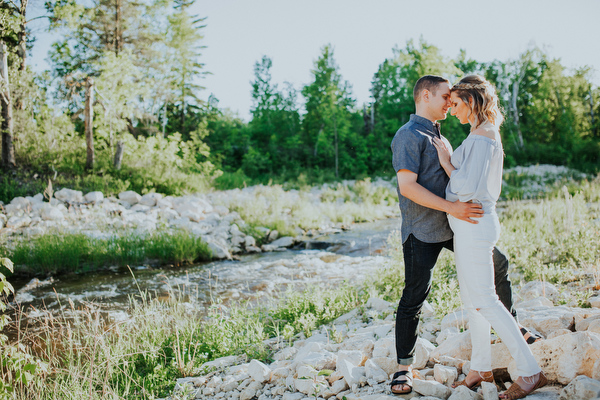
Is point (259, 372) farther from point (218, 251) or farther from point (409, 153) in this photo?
point (218, 251)

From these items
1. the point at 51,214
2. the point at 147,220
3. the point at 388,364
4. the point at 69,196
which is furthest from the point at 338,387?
the point at 69,196

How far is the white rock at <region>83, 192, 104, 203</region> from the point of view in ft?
39.2

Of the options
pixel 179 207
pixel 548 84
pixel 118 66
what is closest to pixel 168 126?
pixel 118 66

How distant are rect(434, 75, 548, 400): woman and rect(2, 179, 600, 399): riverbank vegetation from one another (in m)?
1.35

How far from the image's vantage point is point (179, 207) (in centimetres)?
1237

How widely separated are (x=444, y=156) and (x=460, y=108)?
1.00 feet

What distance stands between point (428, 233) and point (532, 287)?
7.82 ft

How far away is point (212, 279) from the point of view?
7035mm

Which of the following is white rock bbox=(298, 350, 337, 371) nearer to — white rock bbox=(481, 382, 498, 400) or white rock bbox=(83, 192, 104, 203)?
white rock bbox=(481, 382, 498, 400)

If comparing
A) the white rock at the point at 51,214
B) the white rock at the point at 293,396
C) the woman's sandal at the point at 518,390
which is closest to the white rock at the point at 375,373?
the white rock at the point at 293,396

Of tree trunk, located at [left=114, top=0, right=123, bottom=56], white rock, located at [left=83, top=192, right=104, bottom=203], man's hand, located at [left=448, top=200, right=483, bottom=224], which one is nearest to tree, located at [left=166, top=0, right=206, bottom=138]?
tree trunk, located at [left=114, top=0, right=123, bottom=56]

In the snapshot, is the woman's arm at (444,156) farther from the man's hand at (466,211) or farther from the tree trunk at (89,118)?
the tree trunk at (89,118)

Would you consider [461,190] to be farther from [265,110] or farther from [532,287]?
[265,110]

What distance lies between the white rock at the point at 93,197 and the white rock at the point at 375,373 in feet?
38.2
